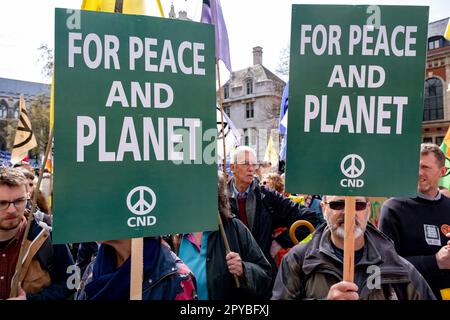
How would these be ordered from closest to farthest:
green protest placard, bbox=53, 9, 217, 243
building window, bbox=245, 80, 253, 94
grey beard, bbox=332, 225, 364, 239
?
green protest placard, bbox=53, 9, 217, 243
grey beard, bbox=332, 225, 364, 239
building window, bbox=245, 80, 253, 94

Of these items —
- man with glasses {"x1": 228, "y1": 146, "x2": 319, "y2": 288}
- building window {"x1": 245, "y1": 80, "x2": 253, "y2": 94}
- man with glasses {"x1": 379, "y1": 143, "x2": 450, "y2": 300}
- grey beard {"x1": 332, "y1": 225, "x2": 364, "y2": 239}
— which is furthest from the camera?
building window {"x1": 245, "y1": 80, "x2": 253, "y2": 94}

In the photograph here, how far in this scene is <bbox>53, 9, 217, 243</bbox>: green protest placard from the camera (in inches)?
63.8

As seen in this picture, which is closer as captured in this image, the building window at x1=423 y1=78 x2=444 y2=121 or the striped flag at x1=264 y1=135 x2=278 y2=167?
the striped flag at x1=264 y1=135 x2=278 y2=167

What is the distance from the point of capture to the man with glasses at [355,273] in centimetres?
191

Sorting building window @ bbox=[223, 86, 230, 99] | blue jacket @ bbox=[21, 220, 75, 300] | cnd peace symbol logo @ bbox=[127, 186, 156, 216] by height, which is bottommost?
blue jacket @ bbox=[21, 220, 75, 300]

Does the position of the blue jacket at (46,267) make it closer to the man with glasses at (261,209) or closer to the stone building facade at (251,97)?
the man with glasses at (261,209)

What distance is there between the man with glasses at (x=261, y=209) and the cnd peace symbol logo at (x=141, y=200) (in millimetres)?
1731

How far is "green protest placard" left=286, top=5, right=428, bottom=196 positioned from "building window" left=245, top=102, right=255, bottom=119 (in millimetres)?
36349

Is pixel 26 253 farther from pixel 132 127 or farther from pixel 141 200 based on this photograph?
pixel 132 127

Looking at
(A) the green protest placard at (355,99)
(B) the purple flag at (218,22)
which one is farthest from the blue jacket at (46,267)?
(B) the purple flag at (218,22)

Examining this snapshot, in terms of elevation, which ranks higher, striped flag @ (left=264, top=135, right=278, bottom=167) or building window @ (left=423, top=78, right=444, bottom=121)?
building window @ (left=423, top=78, right=444, bottom=121)

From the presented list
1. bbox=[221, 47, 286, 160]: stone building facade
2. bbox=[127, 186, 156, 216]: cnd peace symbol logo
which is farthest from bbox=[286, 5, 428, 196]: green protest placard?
bbox=[221, 47, 286, 160]: stone building facade

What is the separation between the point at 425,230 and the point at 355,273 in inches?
36.5

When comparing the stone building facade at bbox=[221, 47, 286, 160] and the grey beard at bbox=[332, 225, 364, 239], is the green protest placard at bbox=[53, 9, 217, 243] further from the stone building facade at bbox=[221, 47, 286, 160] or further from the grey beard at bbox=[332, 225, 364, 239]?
the stone building facade at bbox=[221, 47, 286, 160]
